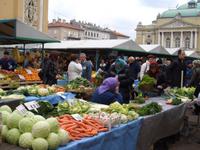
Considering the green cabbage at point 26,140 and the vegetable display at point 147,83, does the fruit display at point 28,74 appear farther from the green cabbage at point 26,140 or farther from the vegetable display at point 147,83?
the green cabbage at point 26,140

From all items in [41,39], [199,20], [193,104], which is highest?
[199,20]

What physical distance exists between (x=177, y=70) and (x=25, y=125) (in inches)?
216

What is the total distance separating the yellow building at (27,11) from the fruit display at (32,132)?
21.1m

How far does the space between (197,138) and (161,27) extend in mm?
78366

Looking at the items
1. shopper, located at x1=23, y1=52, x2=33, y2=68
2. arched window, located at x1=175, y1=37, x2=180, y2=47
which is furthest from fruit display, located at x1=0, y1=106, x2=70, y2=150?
arched window, located at x1=175, y1=37, x2=180, y2=47

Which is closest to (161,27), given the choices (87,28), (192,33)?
(192,33)

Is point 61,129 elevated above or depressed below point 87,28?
below

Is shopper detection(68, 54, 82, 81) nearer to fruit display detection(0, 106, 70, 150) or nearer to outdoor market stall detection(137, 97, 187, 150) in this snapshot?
outdoor market stall detection(137, 97, 187, 150)

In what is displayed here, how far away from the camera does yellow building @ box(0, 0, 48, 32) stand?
2378 centimetres

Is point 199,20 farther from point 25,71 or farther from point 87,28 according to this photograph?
point 25,71

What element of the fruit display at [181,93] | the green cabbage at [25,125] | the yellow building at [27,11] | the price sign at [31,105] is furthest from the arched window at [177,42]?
the green cabbage at [25,125]

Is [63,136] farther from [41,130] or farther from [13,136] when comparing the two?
[13,136]

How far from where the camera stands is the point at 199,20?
80.0m

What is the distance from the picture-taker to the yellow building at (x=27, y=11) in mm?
23781
